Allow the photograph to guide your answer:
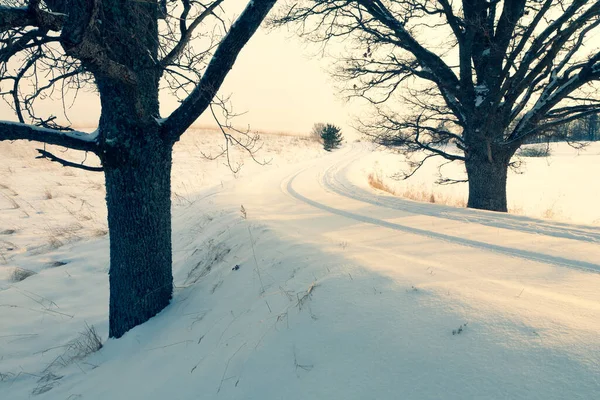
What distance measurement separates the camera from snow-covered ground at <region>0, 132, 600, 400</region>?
158cm

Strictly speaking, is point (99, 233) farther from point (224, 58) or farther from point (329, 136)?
point (329, 136)

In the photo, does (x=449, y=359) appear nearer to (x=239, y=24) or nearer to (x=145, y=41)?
(x=239, y=24)

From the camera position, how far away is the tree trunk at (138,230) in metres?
2.95

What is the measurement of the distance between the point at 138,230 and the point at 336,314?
2099 millimetres

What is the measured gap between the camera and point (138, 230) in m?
3.07

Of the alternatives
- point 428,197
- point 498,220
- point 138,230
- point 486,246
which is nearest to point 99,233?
point 138,230

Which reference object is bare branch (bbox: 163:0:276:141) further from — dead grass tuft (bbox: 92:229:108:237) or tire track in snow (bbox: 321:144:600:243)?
dead grass tuft (bbox: 92:229:108:237)

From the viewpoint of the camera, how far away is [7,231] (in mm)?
7344

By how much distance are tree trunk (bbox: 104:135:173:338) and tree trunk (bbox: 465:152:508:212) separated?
625 centimetres

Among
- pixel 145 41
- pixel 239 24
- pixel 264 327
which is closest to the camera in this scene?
pixel 264 327

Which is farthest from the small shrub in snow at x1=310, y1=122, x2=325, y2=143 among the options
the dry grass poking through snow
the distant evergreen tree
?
the dry grass poking through snow

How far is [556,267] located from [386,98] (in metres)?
5.88

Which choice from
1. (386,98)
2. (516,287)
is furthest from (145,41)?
(386,98)

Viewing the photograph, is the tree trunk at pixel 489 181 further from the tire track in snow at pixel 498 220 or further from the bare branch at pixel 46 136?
the bare branch at pixel 46 136
